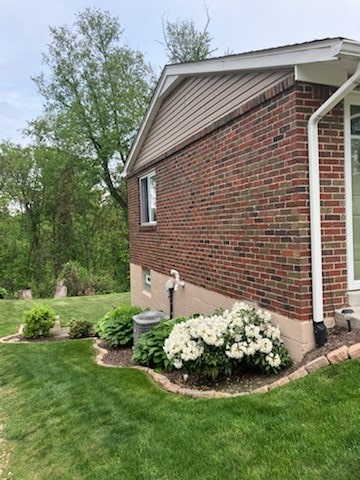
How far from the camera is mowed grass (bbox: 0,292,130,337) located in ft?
36.0

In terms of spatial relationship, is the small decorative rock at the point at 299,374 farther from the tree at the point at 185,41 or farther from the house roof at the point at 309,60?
the tree at the point at 185,41

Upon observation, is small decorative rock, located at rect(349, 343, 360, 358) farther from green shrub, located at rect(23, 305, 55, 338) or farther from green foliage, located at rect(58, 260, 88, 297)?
green foliage, located at rect(58, 260, 88, 297)

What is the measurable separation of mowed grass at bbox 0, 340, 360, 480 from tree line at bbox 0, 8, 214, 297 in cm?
1552

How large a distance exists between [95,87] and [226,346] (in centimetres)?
1897

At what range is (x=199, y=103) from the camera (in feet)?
21.4

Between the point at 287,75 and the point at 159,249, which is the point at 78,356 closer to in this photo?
the point at 159,249

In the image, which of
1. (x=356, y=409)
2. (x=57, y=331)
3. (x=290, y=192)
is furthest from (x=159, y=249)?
(x=356, y=409)

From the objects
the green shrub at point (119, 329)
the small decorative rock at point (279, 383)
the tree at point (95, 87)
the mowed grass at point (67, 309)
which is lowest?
the mowed grass at point (67, 309)

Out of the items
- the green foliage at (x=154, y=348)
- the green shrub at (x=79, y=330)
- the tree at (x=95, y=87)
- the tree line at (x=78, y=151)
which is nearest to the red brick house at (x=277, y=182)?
the green foliage at (x=154, y=348)

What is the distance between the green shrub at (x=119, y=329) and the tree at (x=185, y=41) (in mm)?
17367

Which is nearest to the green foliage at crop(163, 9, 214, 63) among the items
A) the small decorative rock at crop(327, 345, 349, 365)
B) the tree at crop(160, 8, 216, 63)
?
the tree at crop(160, 8, 216, 63)

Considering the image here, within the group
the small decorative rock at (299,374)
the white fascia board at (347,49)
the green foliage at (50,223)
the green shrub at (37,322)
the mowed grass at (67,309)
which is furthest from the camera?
the green foliage at (50,223)

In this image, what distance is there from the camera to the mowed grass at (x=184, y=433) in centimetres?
248

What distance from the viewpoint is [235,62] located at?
511cm
